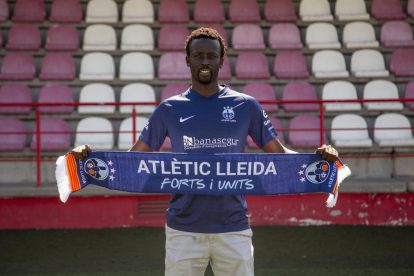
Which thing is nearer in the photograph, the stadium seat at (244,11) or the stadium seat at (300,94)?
the stadium seat at (300,94)

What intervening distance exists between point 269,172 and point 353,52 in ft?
19.0

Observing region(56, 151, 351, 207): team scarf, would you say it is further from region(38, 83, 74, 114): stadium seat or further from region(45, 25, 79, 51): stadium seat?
region(45, 25, 79, 51): stadium seat

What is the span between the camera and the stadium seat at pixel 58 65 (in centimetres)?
693

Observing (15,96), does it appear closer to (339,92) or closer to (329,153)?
(339,92)

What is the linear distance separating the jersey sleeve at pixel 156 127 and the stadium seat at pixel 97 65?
501cm

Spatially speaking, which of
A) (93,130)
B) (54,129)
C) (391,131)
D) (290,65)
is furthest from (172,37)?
(391,131)

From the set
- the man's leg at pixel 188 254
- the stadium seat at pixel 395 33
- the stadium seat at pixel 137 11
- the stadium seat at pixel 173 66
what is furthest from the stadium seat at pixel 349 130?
the man's leg at pixel 188 254

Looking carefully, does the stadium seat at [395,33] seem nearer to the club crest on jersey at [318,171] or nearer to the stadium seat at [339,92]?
the stadium seat at [339,92]

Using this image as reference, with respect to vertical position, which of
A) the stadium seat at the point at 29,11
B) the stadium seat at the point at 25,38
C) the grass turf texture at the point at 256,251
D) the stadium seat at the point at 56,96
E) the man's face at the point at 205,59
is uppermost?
the stadium seat at the point at 29,11

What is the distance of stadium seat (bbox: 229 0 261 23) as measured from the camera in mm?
7820

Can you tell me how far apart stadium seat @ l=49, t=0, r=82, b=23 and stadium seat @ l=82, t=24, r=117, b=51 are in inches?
15.9

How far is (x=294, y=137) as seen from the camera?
6254mm

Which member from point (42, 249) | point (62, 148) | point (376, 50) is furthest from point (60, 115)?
point (376, 50)

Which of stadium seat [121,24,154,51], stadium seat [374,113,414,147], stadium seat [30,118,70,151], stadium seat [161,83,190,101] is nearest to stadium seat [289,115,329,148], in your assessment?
stadium seat [374,113,414,147]
